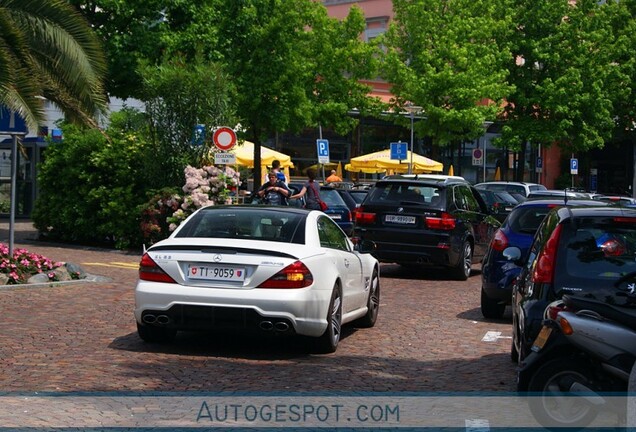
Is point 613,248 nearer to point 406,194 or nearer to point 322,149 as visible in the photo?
point 406,194

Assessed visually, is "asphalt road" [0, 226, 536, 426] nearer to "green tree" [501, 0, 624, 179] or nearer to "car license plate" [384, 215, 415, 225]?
"car license plate" [384, 215, 415, 225]

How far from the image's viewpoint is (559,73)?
5212 cm

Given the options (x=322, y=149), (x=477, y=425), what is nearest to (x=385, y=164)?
(x=322, y=149)

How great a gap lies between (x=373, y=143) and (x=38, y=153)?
24806 millimetres

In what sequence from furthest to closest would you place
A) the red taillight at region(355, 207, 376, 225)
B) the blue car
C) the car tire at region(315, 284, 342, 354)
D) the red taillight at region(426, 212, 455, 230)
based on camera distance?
the red taillight at region(355, 207, 376, 225)
the red taillight at region(426, 212, 455, 230)
the blue car
the car tire at region(315, 284, 342, 354)

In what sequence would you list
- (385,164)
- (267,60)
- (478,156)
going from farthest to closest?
(478,156)
(385,164)
(267,60)

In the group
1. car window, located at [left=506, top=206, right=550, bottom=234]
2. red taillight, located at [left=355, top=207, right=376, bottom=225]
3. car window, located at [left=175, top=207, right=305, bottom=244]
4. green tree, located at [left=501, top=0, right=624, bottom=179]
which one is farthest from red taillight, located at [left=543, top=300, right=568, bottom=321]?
green tree, located at [left=501, top=0, right=624, bottom=179]

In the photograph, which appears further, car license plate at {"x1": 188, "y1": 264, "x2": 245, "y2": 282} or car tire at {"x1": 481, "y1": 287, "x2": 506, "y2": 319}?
car tire at {"x1": 481, "y1": 287, "x2": 506, "y2": 319}

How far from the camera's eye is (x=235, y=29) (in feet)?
103

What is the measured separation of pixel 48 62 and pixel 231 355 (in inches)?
404

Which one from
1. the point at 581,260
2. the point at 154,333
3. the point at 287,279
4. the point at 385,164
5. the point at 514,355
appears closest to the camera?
the point at 581,260

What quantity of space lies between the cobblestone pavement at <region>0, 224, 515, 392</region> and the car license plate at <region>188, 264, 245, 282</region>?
0.73 meters

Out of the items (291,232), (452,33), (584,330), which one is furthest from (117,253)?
(452,33)

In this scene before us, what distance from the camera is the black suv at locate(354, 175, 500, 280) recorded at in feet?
61.3
